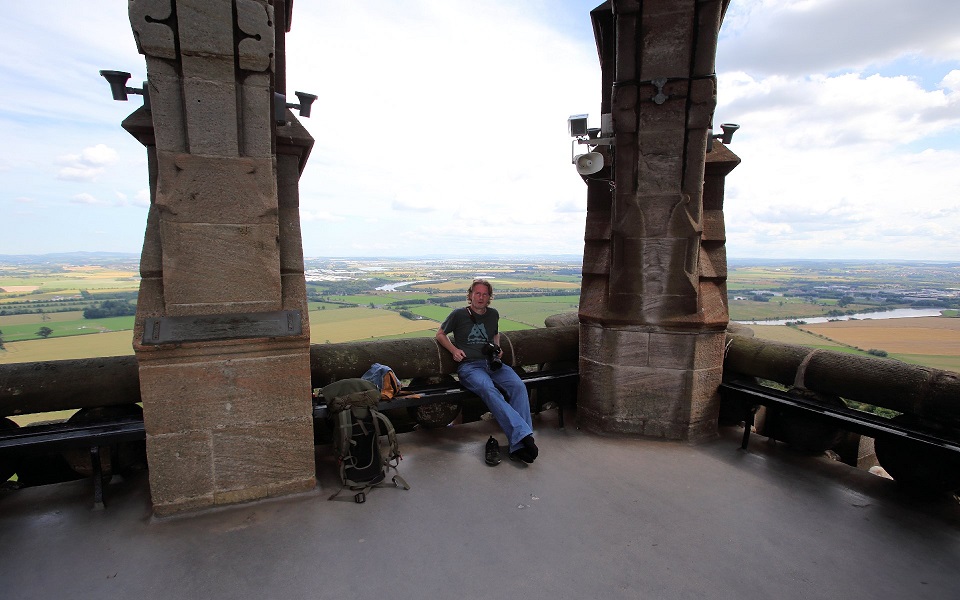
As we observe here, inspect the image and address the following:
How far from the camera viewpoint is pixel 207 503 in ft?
9.12

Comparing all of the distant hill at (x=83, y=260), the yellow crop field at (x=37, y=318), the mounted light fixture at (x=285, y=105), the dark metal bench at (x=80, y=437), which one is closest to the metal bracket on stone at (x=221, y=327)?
the dark metal bench at (x=80, y=437)

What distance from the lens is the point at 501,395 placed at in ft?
12.3

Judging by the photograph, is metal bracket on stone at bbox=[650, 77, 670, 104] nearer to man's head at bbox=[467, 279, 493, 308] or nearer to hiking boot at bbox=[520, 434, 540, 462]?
man's head at bbox=[467, 279, 493, 308]

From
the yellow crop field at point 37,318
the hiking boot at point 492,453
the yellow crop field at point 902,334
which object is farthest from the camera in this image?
the yellow crop field at point 37,318

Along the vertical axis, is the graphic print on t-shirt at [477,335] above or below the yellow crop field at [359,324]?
above

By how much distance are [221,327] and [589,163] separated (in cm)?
299

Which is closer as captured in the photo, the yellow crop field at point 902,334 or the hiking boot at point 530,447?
the hiking boot at point 530,447

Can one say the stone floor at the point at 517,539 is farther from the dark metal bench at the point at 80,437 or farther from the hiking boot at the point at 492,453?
the dark metal bench at the point at 80,437

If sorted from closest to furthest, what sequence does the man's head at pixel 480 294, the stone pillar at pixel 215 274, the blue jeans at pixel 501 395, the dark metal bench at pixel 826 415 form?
the stone pillar at pixel 215 274
the dark metal bench at pixel 826 415
the blue jeans at pixel 501 395
the man's head at pixel 480 294

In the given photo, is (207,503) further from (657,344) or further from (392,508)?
(657,344)

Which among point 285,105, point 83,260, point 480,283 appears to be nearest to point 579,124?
point 480,283

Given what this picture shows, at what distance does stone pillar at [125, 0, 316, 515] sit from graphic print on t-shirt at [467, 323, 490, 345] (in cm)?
146

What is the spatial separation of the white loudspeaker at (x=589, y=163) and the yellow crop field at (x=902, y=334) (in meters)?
3.90

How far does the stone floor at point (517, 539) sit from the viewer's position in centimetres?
215
